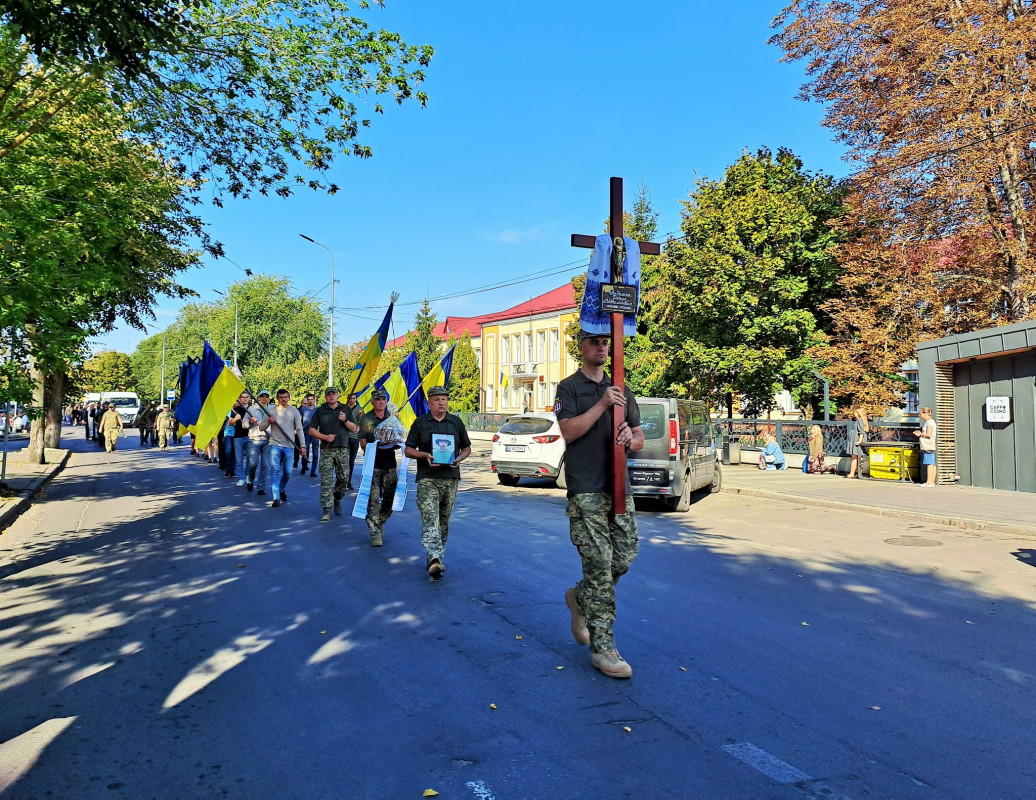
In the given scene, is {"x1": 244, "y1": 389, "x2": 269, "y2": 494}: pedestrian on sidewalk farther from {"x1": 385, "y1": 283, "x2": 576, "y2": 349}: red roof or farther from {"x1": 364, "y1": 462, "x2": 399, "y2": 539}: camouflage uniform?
{"x1": 385, "y1": 283, "x2": 576, "y2": 349}: red roof

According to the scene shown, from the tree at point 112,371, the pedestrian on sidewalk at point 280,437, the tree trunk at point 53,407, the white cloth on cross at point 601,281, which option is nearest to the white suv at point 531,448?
the pedestrian on sidewalk at point 280,437

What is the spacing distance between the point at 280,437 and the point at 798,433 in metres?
18.9

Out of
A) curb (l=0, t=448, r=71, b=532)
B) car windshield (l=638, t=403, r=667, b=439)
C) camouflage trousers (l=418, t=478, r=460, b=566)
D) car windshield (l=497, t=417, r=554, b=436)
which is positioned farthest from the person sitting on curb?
curb (l=0, t=448, r=71, b=532)

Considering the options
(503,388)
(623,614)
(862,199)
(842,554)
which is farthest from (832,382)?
(503,388)

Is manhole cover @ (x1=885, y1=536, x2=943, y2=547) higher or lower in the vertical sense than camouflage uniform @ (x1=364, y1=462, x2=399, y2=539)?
lower

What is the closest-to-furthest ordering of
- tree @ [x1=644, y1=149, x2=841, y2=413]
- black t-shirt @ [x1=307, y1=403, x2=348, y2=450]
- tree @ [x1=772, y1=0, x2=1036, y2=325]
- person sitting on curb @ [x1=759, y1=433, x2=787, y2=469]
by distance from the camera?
black t-shirt @ [x1=307, y1=403, x2=348, y2=450] < tree @ [x1=772, y1=0, x2=1036, y2=325] < person sitting on curb @ [x1=759, y1=433, x2=787, y2=469] < tree @ [x1=644, y1=149, x2=841, y2=413]

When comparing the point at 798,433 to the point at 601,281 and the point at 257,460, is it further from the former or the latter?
the point at 601,281

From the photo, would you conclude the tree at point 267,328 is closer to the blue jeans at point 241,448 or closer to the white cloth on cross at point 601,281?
the blue jeans at point 241,448

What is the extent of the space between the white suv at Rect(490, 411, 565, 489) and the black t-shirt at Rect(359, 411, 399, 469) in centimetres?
669

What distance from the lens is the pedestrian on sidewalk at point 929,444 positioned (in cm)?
1688

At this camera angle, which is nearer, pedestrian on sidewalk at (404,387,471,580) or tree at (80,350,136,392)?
pedestrian on sidewalk at (404,387,471,580)

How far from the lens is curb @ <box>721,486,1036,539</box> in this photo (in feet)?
36.4

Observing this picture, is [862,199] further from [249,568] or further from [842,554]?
[249,568]

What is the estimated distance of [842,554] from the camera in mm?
9312
